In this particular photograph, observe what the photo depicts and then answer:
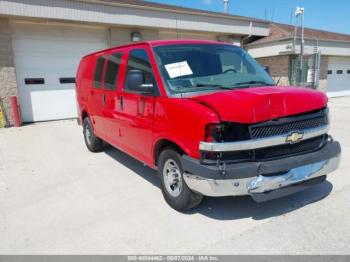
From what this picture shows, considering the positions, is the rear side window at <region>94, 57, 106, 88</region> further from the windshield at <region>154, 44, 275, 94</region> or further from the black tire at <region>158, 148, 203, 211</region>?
the black tire at <region>158, 148, 203, 211</region>

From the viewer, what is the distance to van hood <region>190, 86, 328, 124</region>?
2.84m

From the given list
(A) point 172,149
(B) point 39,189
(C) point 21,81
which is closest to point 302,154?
(A) point 172,149

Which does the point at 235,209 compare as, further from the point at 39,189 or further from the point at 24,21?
the point at 24,21

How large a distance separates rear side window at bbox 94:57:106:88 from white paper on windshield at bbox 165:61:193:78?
2276mm

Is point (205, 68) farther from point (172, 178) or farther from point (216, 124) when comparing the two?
point (172, 178)

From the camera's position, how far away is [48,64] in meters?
10.5

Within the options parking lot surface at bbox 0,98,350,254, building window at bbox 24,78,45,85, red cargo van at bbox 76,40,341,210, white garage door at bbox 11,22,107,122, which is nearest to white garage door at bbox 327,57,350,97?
white garage door at bbox 11,22,107,122

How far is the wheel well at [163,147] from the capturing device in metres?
3.43

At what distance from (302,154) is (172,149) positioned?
5.05 ft

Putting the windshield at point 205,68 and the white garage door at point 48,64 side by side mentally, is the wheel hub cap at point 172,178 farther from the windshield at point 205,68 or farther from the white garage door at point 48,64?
the white garage door at point 48,64

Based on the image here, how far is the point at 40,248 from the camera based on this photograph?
2.97m

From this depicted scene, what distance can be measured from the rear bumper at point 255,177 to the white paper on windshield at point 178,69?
1.15m

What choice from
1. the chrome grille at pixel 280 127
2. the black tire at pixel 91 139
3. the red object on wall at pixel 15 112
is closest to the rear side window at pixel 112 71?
the black tire at pixel 91 139

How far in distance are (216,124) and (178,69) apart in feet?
3.82
